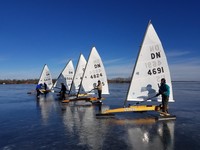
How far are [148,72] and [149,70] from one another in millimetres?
131

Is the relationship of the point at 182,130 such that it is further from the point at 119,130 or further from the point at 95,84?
the point at 95,84

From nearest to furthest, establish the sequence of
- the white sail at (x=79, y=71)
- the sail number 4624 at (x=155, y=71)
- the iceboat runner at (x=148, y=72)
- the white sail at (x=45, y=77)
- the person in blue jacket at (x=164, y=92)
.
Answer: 1. the person in blue jacket at (x=164, y=92)
2. the iceboat runner at (x=148, y=72)
3. the sail number 4624 at (x=155, y=71)
4. the white sail at (x=79, y=71)
5. the white sail at (x=45, y=77)

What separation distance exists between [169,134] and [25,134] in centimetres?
599

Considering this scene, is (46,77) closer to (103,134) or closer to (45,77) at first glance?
(45,77)

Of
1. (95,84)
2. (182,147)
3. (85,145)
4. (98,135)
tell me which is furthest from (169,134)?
(95,84)

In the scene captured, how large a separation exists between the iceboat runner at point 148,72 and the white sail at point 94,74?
8.56 m

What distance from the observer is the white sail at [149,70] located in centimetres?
1354

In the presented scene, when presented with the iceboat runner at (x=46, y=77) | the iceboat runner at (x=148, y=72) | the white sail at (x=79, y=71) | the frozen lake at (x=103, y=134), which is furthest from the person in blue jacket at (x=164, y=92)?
the iceboat runner at (x=46, y=77)

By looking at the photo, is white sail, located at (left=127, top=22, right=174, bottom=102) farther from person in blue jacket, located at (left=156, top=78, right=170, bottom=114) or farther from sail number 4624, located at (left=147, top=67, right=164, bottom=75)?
person in blue jacket, located at (left=156, top=78, right=170, bottom=114)

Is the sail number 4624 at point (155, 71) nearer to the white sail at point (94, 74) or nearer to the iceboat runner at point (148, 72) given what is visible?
the iceboat runner at point (148, 72)

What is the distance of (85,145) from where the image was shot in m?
8.02

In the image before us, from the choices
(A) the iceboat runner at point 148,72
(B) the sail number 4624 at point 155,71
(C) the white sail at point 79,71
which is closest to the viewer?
(A) the iceboat runner at point 148,72

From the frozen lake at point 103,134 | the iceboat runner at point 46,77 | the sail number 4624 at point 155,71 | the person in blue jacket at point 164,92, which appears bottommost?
the frozen lake at point 103,134

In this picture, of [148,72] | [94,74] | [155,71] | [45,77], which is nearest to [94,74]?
[94,74]
